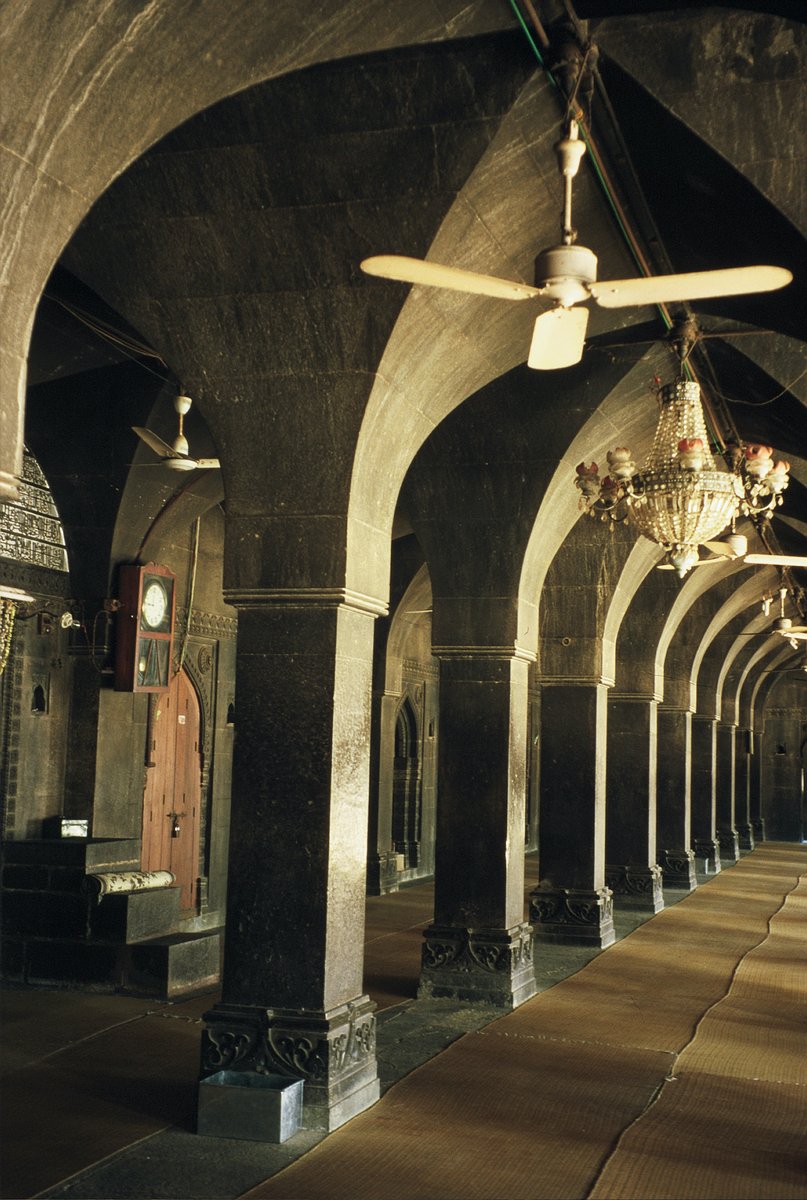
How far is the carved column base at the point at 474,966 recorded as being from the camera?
28.0ft

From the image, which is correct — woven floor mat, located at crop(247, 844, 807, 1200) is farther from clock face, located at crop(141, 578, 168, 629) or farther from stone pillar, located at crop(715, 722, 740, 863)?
stone pillar, located at crop(715, 722, 740, 863)

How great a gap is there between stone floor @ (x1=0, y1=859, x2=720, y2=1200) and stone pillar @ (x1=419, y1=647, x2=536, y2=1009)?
31cm

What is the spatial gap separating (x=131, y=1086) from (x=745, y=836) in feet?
76.1

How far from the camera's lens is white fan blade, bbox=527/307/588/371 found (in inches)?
173

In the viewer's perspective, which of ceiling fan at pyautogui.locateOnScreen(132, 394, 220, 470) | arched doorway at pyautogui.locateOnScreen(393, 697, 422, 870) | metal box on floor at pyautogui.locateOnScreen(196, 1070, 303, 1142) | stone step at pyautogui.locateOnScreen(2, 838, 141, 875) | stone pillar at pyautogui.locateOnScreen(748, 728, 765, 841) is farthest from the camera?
stone pillar at pyautogui.locateOnScreen(748, 728, 765, 841)

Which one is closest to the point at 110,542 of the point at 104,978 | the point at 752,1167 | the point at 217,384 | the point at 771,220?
the point at 104,978

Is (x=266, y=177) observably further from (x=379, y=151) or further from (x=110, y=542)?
(x=110, y=542)

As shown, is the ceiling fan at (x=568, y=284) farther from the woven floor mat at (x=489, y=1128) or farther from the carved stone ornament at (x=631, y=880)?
the carved stone ornament at (x=631, y=880)

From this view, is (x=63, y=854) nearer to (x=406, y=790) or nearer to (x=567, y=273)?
(x=567, y=273)

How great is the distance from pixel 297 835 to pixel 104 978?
145 inches

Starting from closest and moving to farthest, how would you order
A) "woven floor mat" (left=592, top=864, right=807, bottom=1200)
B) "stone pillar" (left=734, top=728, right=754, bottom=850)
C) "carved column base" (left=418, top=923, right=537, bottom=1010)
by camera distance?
"woven floor mat" (left=592, top=864, right=807, bottom=1200) < "carved column base" (left=418, top=923, right=537, bottom=1010) < "stone pillar" (left=734, top=728, right=754, bottom=850)

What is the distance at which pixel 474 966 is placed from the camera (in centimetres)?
860

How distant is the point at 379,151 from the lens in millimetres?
5227

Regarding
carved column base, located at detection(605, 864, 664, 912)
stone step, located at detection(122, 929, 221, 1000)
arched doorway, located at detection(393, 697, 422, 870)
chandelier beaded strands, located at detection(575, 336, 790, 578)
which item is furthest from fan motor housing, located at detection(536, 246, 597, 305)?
arched doorway, located at detection(393, 697, 422, 870)
